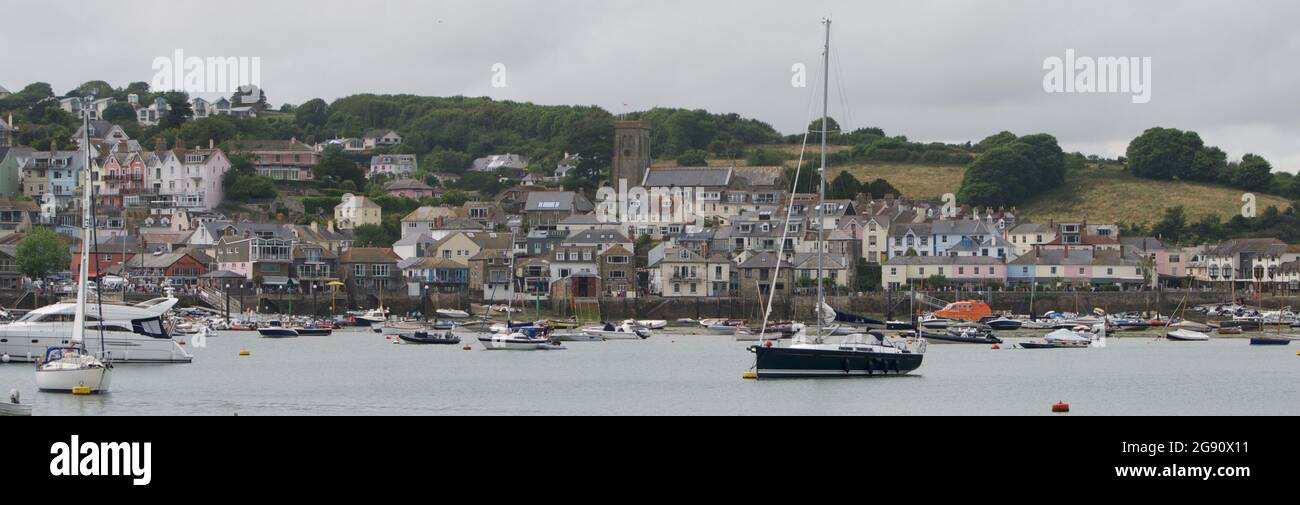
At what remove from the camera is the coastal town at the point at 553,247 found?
9656 cm

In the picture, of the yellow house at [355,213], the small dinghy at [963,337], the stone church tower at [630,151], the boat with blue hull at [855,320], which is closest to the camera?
the small dinghy at [963,337]

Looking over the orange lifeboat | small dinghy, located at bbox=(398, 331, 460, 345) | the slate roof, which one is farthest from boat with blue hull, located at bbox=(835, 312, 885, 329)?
the slate roof

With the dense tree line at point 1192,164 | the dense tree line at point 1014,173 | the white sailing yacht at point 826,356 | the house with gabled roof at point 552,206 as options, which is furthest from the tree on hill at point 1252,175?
the white sailing yacht at point 826,356

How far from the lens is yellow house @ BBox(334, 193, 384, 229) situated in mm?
121075

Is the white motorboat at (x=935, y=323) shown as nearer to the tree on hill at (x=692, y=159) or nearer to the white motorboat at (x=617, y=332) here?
the white motorboat at (x=617, y=332)

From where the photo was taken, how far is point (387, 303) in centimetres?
9619

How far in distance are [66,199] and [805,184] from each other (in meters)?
56.4

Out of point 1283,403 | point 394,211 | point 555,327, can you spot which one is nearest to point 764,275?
point 555,327

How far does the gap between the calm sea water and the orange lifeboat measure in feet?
62.0

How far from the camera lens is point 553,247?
10056cm

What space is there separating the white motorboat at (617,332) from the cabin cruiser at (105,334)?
26.7 m

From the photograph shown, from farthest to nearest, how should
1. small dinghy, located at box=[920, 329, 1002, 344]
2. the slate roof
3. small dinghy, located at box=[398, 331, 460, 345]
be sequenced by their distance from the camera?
1. the slate roof
2. small dinghy, located at box=[920, 329, 1002, 344]
3. small dinghy, located at box=[398, 331, 460, 345]

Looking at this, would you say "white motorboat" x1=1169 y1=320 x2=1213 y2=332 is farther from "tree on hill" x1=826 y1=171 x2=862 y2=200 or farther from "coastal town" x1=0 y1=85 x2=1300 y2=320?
"tree on hill" x1=826 y1=171 x2=862 y2=200
